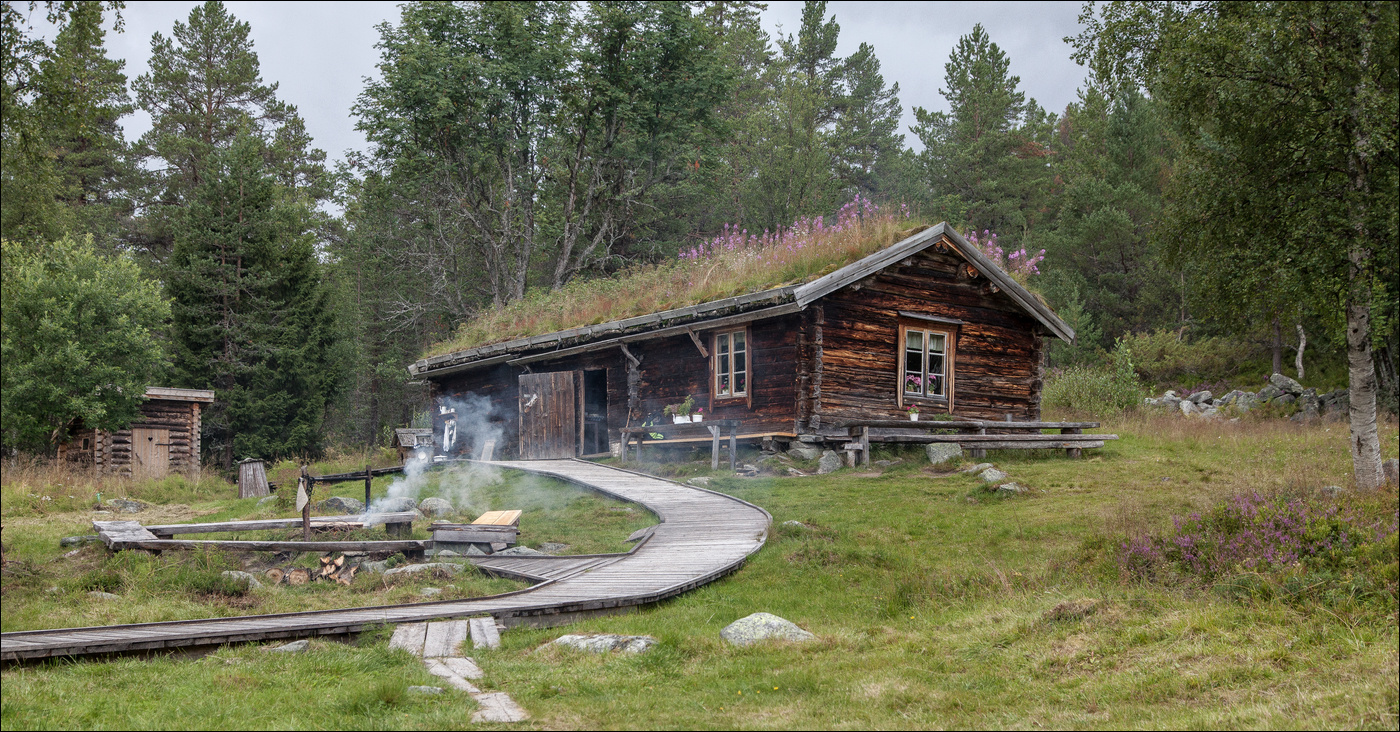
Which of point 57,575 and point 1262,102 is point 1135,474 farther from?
point 57,575

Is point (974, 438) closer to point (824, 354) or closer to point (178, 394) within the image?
point (824, 354)

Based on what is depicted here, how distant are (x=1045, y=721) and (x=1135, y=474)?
12.2m

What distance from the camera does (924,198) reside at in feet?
145

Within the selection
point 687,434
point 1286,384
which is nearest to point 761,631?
point 687,434

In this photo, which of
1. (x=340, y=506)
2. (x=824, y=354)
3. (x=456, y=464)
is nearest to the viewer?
(x=340, y=506)

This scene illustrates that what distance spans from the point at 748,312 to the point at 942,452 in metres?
4.81

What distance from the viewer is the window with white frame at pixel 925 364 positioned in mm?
21484

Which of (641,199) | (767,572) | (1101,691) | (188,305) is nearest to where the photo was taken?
(1101,691)

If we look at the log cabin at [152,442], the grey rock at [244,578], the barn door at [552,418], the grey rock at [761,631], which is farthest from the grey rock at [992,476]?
the log cabin at [152,442]

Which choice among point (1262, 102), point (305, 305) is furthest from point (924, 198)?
point (1262, 102)

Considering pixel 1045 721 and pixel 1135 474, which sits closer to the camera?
pixel 1045 721

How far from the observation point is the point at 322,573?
12.6 m

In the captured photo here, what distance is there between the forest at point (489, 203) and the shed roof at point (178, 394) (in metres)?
0.66

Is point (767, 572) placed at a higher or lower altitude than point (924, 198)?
lower
